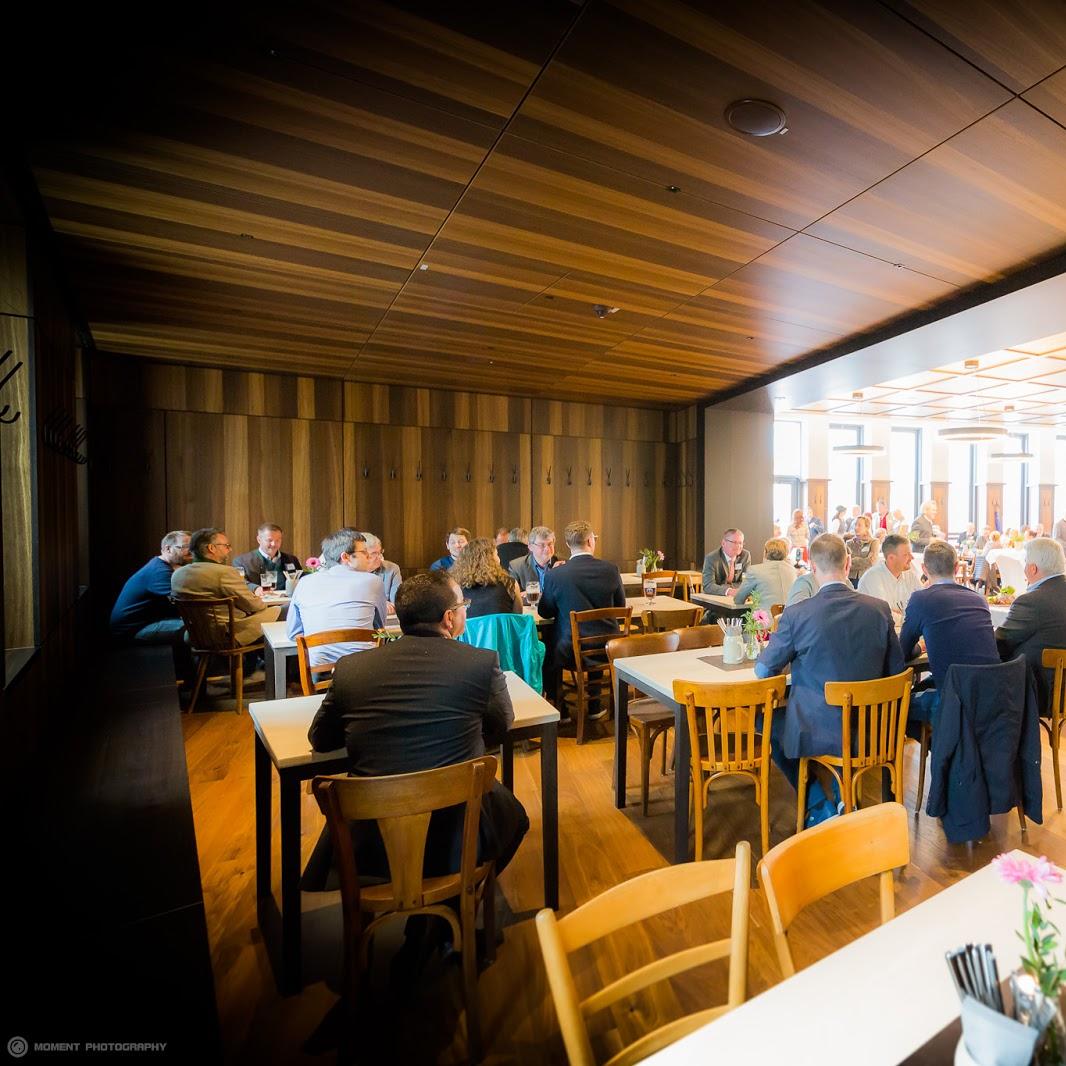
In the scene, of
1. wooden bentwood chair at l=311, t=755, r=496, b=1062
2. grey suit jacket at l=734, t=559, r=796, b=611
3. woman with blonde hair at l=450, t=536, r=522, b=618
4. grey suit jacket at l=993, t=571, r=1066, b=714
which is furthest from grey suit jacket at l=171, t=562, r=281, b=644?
grey suit jacket at l=993, t=571, r=1066, b=714

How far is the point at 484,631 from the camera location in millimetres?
3496

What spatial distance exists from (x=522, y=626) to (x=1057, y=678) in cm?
279

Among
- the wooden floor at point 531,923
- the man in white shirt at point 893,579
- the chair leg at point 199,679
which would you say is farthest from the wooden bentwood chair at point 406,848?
the man in white shirt at point 893,579

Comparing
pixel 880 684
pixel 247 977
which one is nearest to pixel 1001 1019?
pixel 880 684

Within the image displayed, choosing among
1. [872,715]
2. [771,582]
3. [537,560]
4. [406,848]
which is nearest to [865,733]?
[872,715]

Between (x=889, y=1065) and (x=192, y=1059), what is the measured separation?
1.77 metres

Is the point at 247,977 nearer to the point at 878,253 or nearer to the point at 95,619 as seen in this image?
Answer: the point at 878,253

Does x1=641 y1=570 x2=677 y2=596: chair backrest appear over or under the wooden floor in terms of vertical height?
over

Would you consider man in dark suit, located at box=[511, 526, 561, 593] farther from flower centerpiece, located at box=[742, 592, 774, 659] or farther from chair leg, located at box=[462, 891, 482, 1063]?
chair leg, located at box=[462, 891, 482, 1063]

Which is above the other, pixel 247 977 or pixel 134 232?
pixel 134 232

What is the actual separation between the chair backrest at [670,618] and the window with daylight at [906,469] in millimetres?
9587

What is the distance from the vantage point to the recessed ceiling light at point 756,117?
7.45ft

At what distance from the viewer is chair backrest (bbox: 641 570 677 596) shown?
5793mm

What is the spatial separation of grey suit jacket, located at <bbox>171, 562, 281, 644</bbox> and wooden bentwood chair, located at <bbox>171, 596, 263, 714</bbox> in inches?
1.3
